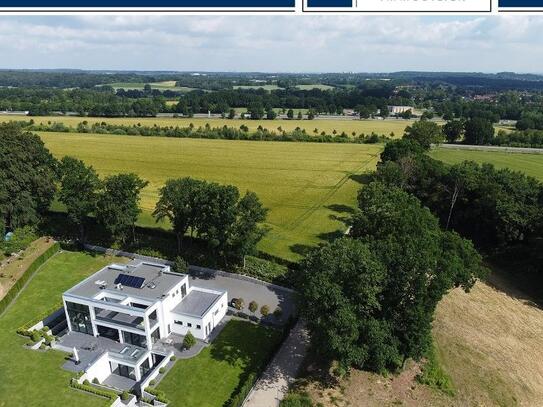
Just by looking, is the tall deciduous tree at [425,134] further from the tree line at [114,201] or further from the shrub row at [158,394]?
the shrub row at [158,394]

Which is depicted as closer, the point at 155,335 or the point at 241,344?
the point at 241,344

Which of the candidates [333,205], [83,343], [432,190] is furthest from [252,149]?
[83,343]

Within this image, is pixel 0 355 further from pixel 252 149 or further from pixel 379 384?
pixel 252 149

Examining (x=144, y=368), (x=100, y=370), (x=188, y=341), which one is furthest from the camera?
(x=188, y=341)

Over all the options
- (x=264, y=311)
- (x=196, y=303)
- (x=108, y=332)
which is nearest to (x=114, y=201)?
(x=108, y=332)

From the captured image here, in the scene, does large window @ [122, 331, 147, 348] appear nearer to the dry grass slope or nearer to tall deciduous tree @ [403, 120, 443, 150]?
the dry grass slope

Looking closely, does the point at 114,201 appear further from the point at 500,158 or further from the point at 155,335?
the point at 500,158
